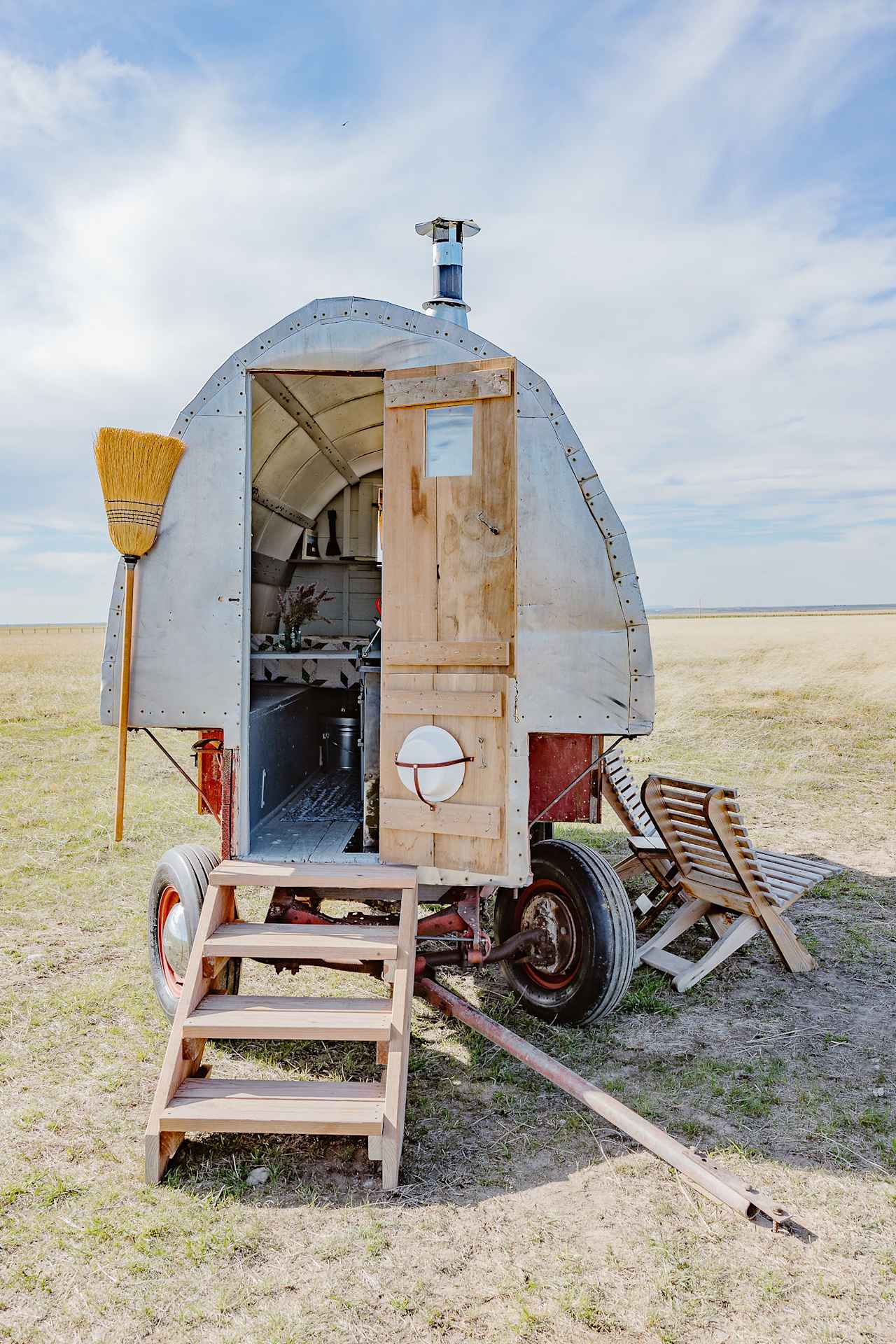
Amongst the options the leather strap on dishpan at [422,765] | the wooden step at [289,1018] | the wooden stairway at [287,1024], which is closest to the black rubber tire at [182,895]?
the wooden stairway at [287,1024]

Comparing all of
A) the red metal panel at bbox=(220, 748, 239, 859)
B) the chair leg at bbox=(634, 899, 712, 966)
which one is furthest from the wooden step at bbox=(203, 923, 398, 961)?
the chair leg at bbox=(634, 899, 712, 966)

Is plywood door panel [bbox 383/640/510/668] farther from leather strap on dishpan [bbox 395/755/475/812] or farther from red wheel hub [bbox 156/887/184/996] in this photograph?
red wheel hub [bbox 156/887/184/996]

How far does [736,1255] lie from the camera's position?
3.38 meters

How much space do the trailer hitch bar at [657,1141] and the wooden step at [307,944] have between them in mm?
731

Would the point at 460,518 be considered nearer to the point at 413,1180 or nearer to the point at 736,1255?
the point at 413,1180

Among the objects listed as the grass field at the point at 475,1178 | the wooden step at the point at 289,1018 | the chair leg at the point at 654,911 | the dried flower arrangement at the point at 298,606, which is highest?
the dried flower arrangement at the point at 298,606

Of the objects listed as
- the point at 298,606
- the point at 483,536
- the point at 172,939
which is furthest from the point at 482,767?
the point at 298,606

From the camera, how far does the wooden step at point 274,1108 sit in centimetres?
385

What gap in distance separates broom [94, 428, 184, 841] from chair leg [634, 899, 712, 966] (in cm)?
365

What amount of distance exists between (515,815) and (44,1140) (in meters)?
2.69

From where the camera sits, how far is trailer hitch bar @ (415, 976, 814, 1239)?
11.5 feet

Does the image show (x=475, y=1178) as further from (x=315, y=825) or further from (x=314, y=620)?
(x=314, y=620)

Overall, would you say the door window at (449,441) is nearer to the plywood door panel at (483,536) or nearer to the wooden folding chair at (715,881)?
the plywood door panel at (483,536)

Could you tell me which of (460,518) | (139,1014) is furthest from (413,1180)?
(460,518)
